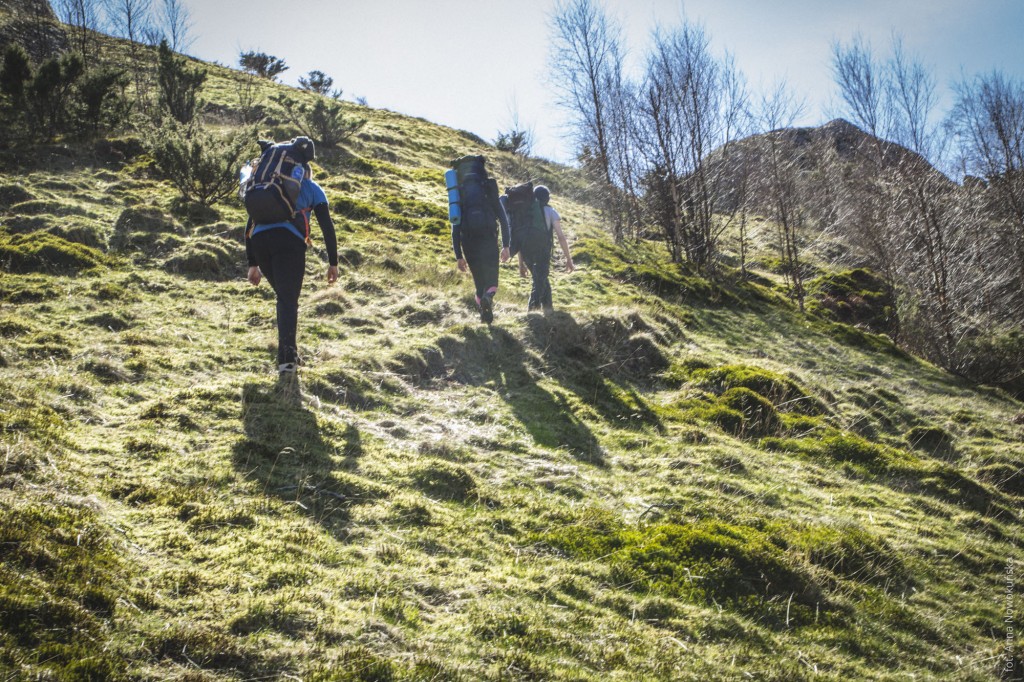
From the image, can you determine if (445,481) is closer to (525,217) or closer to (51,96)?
(525,217)

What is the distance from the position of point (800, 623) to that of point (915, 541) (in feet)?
7.02

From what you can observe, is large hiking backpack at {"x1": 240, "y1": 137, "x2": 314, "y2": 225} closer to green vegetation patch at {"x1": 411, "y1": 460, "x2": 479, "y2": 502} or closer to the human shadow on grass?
the human shadow on grass

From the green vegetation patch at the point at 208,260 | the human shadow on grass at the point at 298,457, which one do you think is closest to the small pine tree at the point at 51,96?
the green vegetation patch at the point at 208,260

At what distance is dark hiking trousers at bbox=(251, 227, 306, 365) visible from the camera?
5.74 metres

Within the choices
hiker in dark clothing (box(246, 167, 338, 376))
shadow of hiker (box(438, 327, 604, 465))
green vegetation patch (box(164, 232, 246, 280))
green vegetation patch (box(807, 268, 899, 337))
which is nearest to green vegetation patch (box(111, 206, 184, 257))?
green vegetation patch (box(164, 232, 246, 280))

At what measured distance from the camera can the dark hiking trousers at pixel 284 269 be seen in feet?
18.8

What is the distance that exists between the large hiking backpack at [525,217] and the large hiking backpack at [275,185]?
13.0ft

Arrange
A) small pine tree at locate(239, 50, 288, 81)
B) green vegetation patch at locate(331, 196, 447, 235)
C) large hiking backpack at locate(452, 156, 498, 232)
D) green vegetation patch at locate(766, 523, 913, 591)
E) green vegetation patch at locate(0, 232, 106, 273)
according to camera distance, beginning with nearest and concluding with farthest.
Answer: green vegetation patch at locate(766, 523, 913, 591) < green vegetation patch at locate(0, 232, 106, 273) < large hiking backpack at locate(452, 156, 498, 232) < green vegetation patch at locate(331, 196, 447, 235) < small pine tree at locate(239, 50, 288, 81)

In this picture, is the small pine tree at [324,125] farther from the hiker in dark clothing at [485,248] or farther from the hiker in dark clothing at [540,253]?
the hiker in dark clothing at [485,248]

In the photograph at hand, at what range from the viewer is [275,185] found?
5.64 m

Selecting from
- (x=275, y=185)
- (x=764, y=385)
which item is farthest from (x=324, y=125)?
(x=764, y=385)

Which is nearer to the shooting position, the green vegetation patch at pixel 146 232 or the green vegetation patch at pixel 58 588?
the green vegetation patch at pixel 58 588

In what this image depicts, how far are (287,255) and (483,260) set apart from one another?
296cm

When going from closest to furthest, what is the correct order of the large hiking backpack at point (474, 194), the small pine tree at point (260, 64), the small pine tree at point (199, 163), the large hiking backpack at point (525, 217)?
the large hiking backpack at point (474, 194) < the large hiking backpack at point (525, 217) < the small pine tree at point (199, 163) < the small pine tree at point (260, 64)
